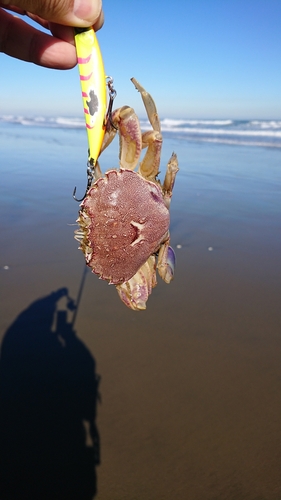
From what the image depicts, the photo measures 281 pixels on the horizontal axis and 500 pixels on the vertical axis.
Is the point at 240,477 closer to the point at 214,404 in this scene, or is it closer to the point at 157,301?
the point at 214,404

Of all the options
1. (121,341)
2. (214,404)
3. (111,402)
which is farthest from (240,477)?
(121,341)

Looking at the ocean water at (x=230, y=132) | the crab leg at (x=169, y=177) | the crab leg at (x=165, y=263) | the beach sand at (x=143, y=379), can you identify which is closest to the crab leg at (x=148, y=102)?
the crab leg at (x=169, y=177)

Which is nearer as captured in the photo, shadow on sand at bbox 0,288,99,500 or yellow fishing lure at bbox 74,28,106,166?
yellow fishing lure at bbox 74,28,106,166

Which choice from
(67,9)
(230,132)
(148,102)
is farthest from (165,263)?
(230,132)

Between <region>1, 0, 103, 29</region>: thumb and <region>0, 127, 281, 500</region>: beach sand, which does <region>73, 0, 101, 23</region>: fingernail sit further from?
<region>0, 127, 281, 500</region>: beach sand

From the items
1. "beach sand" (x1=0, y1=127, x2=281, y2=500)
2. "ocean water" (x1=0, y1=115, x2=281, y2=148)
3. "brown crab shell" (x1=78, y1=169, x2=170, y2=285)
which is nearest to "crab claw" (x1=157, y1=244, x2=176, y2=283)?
"brown crab shell" (x1=78, y1=169, x2=170, y2=285)

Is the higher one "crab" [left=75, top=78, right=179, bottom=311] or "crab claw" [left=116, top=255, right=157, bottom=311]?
"crab" [left=75, top=78, right=179, bottom=311]

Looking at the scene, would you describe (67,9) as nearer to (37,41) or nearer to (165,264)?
(37,41)

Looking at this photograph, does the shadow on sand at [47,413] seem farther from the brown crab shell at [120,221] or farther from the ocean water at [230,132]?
the ocean water at [230,132]
